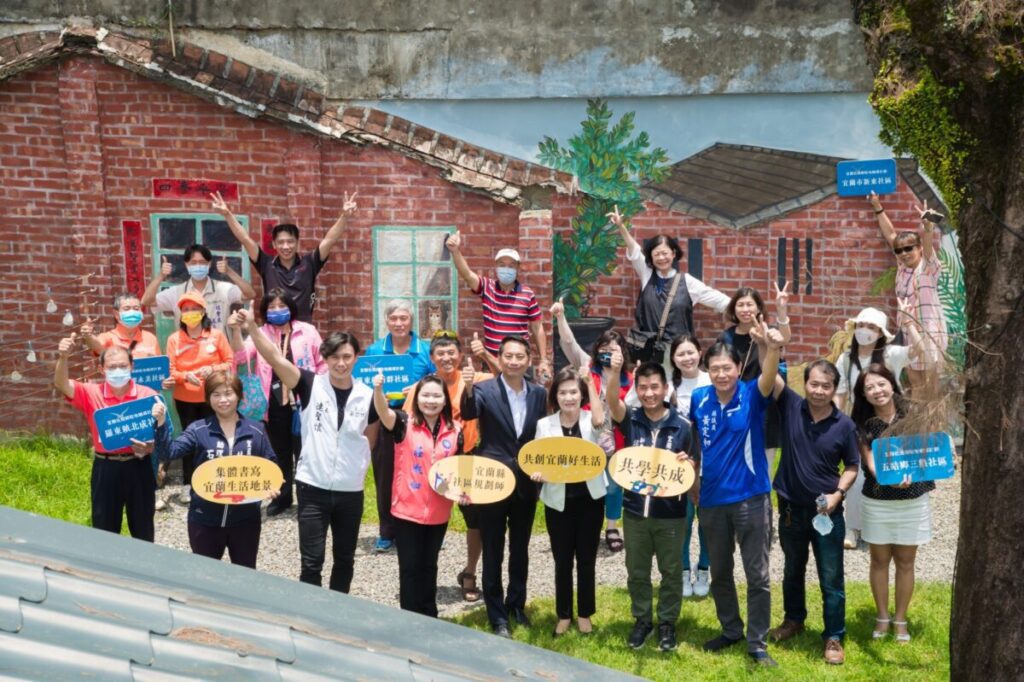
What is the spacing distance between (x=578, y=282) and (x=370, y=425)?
4592mm

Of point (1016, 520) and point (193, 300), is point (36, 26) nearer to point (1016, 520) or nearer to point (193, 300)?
point (193, 300)

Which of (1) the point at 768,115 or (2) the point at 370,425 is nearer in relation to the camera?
(2) the point at 370,425

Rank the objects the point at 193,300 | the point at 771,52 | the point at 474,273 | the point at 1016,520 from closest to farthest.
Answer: the point at 1016,520
the point at 193,300
the point at 474,273
the point at 771,52

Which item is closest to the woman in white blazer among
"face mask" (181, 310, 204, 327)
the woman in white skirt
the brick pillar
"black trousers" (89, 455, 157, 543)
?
the woman in white skirt

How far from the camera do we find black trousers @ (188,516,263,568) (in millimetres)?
7266

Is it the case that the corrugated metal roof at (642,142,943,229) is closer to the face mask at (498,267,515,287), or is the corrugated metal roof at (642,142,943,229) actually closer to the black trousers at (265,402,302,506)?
the face mask at (498,267,515,287)

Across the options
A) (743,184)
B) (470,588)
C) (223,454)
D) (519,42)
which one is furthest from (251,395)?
(743,184)

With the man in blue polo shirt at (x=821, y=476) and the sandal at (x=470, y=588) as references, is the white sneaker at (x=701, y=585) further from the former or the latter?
the sandal at (x=470, y=588)

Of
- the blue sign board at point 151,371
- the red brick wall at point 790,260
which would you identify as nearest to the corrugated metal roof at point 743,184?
the red brick wall at point 790,260

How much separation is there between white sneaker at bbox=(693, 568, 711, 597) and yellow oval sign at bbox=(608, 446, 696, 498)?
132 cm

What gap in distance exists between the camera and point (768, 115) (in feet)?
38.9

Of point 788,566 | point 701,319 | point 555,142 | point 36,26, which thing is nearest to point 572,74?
point 555,142

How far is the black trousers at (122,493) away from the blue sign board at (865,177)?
272 inches

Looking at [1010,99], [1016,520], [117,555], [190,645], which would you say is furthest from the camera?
[1016,520]
